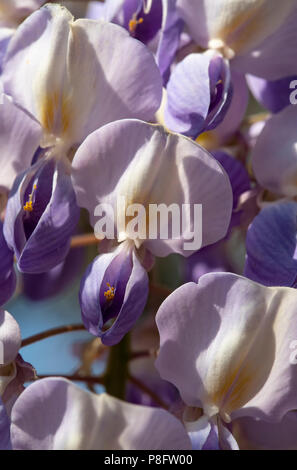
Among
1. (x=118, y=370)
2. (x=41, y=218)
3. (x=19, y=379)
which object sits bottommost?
(x=118, y=370)

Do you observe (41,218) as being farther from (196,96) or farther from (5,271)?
(196,96)

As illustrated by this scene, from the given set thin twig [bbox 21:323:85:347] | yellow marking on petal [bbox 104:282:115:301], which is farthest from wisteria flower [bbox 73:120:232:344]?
thin twig [bbox 21:323:85:347]

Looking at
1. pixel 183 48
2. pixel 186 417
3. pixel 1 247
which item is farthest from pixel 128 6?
pixel 186 417

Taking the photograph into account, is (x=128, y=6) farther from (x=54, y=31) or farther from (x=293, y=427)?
(x=293, y=427)

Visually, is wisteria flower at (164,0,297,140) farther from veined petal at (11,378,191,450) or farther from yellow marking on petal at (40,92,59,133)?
veined petal at (11,378,191,450)

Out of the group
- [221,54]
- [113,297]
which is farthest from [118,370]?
[221,54]

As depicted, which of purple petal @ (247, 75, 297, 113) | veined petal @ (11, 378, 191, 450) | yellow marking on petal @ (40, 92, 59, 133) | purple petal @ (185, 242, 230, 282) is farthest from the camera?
purple petal @ (185, 242, 230, 282)
